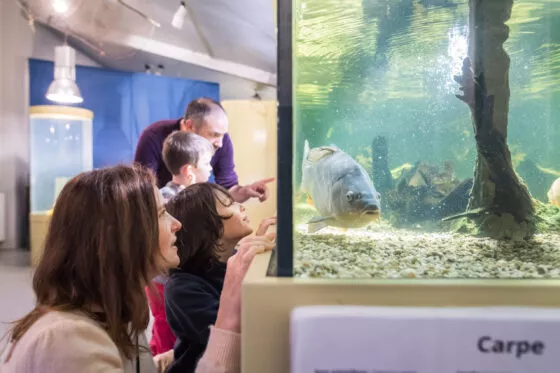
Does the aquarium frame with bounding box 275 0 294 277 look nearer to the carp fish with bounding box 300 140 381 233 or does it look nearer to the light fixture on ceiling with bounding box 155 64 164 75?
the carp fish with bounding box 300 140 381 233

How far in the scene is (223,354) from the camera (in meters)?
0.70

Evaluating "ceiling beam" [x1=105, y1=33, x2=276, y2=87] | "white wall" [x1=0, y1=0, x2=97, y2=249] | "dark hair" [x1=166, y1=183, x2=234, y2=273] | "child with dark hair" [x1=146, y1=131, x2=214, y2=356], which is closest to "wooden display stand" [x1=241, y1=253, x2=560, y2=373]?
"dark hair" [x1=166, y1=183, x2=234, y2=273]

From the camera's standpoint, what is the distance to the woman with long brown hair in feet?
2.30

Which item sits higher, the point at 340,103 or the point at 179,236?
the point at 340,103

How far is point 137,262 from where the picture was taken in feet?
2.61

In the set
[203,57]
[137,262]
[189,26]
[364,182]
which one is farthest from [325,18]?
[203,57]

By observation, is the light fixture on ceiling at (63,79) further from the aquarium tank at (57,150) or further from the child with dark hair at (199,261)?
the child with dark hair at (199,261)

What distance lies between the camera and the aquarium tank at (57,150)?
3920 mm

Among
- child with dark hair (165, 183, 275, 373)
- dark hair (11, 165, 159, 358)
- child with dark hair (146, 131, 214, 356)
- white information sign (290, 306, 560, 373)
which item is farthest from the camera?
child with dark hair (146, 131, 214, 356)

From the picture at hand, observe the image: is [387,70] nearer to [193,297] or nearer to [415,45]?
[415,45]

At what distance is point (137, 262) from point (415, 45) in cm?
54

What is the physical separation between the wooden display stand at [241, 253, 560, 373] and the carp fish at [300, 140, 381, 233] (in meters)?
0.12

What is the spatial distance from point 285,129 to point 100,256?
382mm

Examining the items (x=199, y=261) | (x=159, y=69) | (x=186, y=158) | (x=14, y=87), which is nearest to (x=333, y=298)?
(x=199, y=261)
